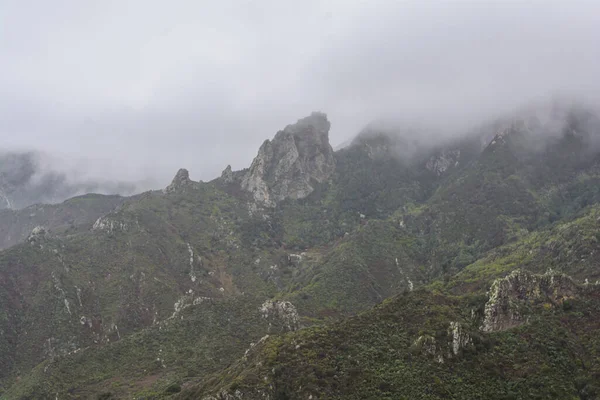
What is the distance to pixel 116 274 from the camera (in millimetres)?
193875

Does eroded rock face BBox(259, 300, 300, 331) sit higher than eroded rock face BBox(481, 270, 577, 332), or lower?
higher

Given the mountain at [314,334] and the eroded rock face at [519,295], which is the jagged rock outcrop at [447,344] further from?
the eroded rock face at [519,295]

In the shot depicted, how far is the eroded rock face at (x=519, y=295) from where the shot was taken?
88.9 m

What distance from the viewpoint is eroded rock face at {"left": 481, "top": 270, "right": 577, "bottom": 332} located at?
292 ft

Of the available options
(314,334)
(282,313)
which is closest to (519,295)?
(314,334)

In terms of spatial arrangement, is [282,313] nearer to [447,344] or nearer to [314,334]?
[314,334]

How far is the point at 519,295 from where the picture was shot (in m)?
94.1

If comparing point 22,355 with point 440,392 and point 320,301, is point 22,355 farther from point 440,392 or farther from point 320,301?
point 440,392

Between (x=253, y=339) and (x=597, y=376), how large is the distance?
86690mm

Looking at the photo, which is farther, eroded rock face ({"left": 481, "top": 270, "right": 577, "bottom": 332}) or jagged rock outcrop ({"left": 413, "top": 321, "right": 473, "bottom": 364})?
eroded rock face ({"left": 481, "top": 270, "right": 577, "bottom": 332})

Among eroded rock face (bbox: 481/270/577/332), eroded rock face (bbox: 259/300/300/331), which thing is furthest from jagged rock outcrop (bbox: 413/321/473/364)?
eroded rock face (bbox: 259/300/300/331)

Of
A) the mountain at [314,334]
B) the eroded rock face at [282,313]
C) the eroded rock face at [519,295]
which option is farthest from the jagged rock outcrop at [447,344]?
the eroded rock face at [282,313]

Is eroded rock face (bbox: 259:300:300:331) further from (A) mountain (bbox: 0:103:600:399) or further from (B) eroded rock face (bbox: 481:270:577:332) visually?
(B) eroded rock face (bbox: 481:270:577:332)

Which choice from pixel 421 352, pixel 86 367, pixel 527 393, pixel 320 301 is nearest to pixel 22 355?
pixel 86 367
